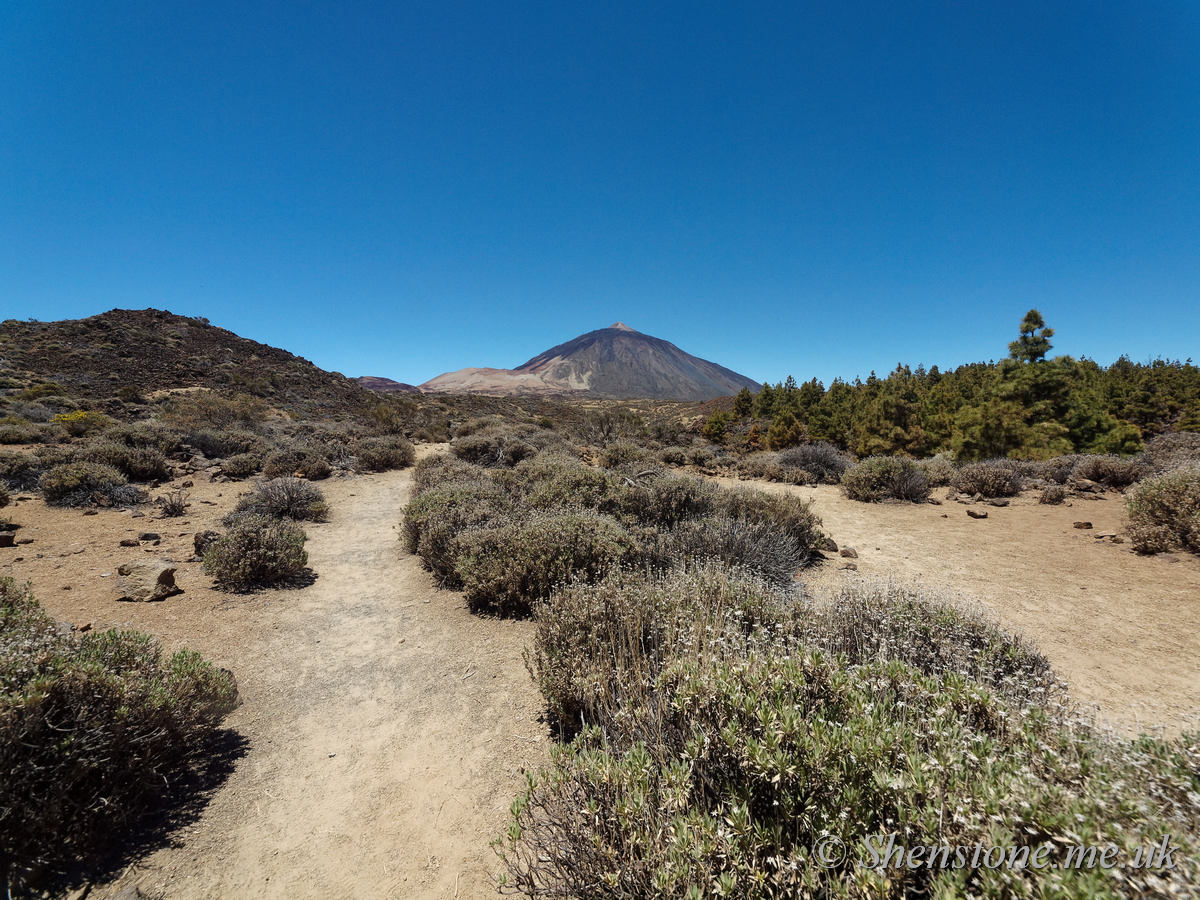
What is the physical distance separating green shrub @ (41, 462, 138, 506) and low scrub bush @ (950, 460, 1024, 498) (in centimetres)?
1675

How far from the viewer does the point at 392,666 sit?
3881 mm

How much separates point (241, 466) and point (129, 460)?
1.91m

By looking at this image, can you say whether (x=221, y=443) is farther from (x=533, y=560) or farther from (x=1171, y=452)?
(x=1171, y=452)

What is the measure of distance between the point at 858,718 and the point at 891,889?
0.56 metres

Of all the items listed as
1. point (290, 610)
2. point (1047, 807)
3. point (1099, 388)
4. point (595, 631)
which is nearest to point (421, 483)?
point (290, 610)

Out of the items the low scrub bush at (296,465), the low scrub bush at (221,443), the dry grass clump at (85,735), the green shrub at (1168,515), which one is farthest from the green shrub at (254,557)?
the green shrub at (1168,515)

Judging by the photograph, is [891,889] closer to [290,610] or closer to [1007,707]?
[1007,707]

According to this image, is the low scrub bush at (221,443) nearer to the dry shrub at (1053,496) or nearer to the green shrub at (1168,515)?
the green shrub at (1168,515)

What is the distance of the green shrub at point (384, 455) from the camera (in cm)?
1316

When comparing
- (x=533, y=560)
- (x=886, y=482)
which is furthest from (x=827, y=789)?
(x=886, y=482)

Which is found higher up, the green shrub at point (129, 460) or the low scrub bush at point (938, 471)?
the low scrub bush at point (938, 471)

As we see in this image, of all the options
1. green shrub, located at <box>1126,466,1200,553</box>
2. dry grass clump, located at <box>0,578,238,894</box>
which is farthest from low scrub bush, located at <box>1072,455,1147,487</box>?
dry grass clump, located at <box>0,578,238,894</box>

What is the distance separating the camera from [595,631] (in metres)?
3.07

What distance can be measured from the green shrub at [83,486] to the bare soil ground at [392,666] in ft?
1.08
